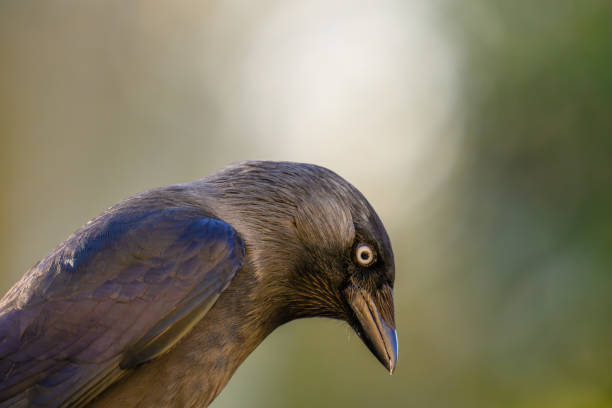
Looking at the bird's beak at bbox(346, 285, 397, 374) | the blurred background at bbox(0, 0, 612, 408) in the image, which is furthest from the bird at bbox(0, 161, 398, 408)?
the blurred background at bbox(0, 0, 612, 408)

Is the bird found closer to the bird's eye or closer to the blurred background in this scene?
the bird's eye

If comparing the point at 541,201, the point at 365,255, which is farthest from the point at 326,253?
the point at 541,201

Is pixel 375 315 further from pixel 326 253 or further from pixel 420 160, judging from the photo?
pixel 420 160

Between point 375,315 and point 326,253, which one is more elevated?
point 326,253

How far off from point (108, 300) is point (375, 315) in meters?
1.32

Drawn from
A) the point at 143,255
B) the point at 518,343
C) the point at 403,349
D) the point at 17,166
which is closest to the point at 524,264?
the point at 518,343

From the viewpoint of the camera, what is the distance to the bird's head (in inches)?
141

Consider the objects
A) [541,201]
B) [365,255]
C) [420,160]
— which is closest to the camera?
[365,255]

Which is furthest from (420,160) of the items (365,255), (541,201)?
(365,255)

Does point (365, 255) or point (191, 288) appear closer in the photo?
point (191, 288)

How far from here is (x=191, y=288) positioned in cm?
320

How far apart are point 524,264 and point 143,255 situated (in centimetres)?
751

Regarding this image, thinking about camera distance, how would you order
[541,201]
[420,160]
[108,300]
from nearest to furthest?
[108,300] < [541,201] < [420,160]

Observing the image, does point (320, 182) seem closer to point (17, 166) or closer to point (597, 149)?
point (597, 149)
